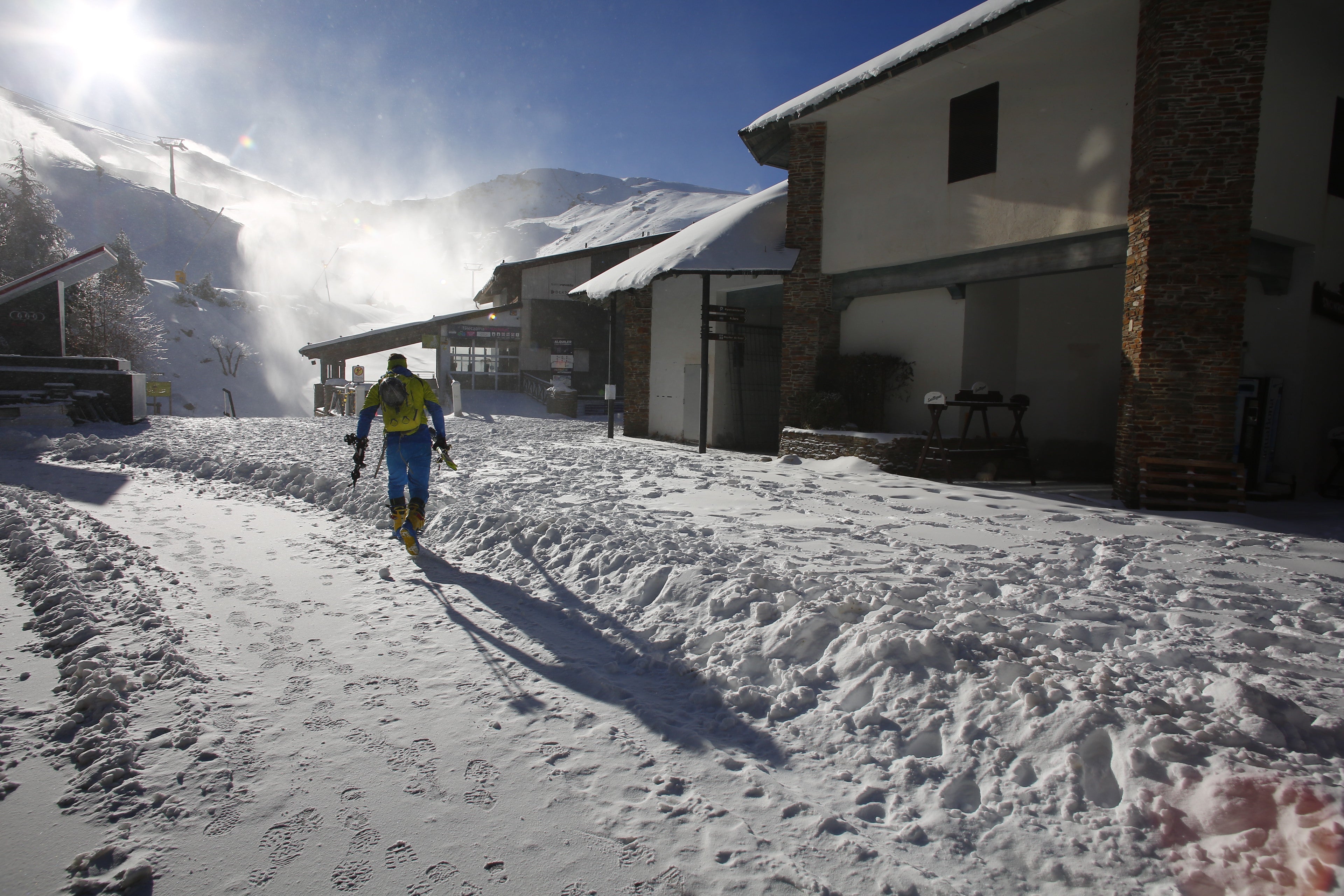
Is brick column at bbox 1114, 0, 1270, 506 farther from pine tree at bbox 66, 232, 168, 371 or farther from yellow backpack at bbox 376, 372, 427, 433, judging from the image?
pine tree at bbox 66, 232, 168, 371

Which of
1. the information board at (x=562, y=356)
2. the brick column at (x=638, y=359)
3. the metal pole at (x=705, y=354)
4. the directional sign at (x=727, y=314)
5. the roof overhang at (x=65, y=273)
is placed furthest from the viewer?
the information board at (x=562, y=356)

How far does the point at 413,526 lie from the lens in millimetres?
6363

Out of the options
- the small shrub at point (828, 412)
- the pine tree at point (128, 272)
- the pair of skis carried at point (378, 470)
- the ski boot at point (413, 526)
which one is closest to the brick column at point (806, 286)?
the small shrub at point (828, 412)

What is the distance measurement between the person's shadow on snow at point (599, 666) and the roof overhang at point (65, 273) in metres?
18.2

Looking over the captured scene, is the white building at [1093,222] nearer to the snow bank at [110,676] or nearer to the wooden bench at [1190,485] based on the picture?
the wooden bench at [1190,485]

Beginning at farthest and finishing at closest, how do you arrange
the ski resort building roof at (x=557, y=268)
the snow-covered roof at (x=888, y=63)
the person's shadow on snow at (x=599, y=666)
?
the ski resort building roof at (x=557, y=268)
the snow-covered roof at (x=888, y=63)
the person's shadow on snow at (x=599, y=666)

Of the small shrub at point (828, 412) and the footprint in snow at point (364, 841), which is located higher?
the small shrub at point (828, 412)

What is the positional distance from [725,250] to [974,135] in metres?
4.65

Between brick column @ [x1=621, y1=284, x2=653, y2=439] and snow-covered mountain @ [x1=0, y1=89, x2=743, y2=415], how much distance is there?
8075 mm

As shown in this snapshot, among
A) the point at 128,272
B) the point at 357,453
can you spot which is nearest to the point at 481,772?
the point at 357,453

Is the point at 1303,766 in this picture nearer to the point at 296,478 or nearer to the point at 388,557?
the point at 388,557

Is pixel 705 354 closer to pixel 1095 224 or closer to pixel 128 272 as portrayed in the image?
pixel 1095 224

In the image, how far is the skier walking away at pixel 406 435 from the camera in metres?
6.39

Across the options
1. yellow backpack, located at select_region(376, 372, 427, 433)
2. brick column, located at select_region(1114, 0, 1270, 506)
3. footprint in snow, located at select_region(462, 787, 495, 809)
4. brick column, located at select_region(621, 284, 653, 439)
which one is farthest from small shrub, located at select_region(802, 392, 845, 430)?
footprint in snow, located at select_region(462, 787, 495, 809)
